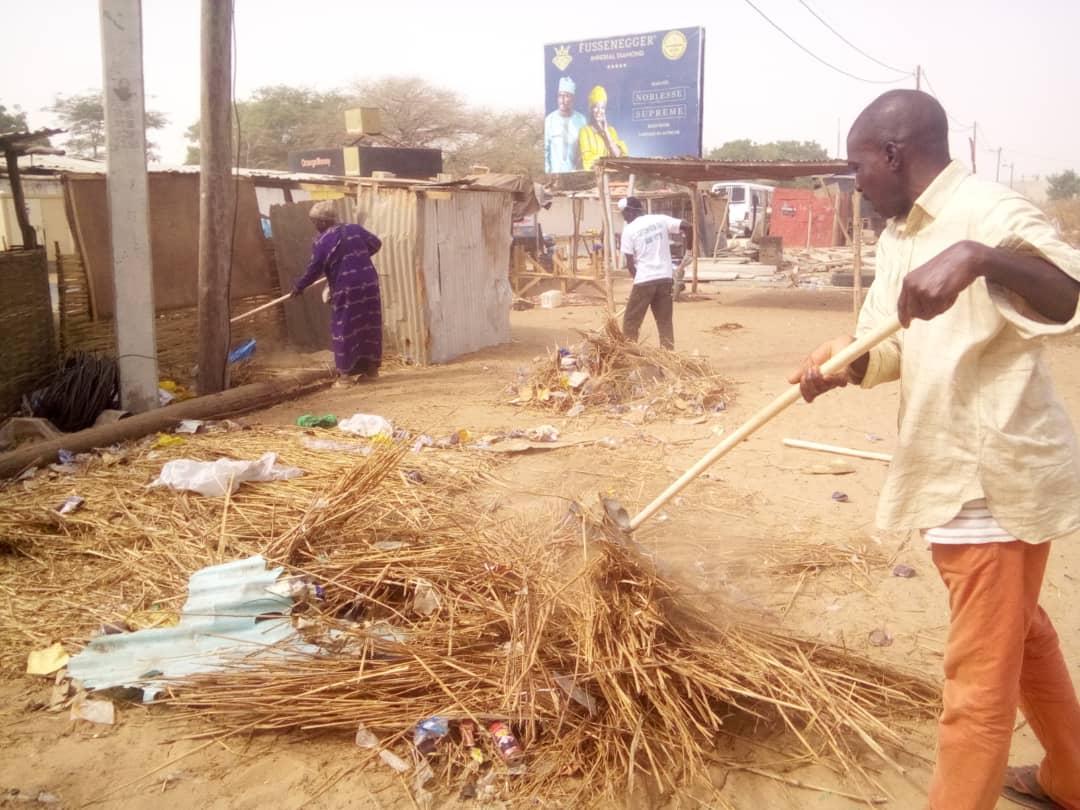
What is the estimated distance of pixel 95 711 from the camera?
2.81 metres

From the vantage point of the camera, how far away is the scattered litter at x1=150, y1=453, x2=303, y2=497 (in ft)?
14.4

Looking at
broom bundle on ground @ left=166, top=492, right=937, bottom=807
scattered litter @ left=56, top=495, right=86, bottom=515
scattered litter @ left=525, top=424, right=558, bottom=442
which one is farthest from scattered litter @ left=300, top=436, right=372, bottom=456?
broom bundle on ground @ left=166, top=492, right=937, bottom=807

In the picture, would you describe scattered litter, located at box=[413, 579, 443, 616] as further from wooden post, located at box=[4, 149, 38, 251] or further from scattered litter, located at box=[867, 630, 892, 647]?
wooden post, located at box=[4, 149, 38, 251]

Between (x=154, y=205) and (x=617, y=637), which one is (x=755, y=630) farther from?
(x=154, y=205)

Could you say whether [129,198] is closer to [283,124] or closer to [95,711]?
[95,711]

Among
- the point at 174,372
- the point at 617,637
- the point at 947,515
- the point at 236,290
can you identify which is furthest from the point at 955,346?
the point at 236,290

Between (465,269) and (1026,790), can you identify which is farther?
(465,269)

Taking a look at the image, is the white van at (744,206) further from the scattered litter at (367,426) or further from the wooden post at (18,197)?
the wooden post at (18,197)

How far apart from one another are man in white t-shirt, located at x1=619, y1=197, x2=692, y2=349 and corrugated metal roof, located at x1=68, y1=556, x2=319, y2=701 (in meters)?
5.68

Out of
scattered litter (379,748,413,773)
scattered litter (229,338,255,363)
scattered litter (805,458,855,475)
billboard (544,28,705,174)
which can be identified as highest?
billboard (544,28,705,174)

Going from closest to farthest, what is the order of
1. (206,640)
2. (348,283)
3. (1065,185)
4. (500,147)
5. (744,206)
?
(206,640)
(348,283)
(744,206)
(500,147)
(1065,185)

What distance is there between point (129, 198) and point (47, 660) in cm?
420

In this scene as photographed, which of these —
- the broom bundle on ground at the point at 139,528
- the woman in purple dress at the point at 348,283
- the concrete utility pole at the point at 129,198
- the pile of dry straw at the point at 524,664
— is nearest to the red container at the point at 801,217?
the woman in purple dress at the point at 348,283

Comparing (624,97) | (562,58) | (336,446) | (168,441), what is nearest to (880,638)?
(336,446)
